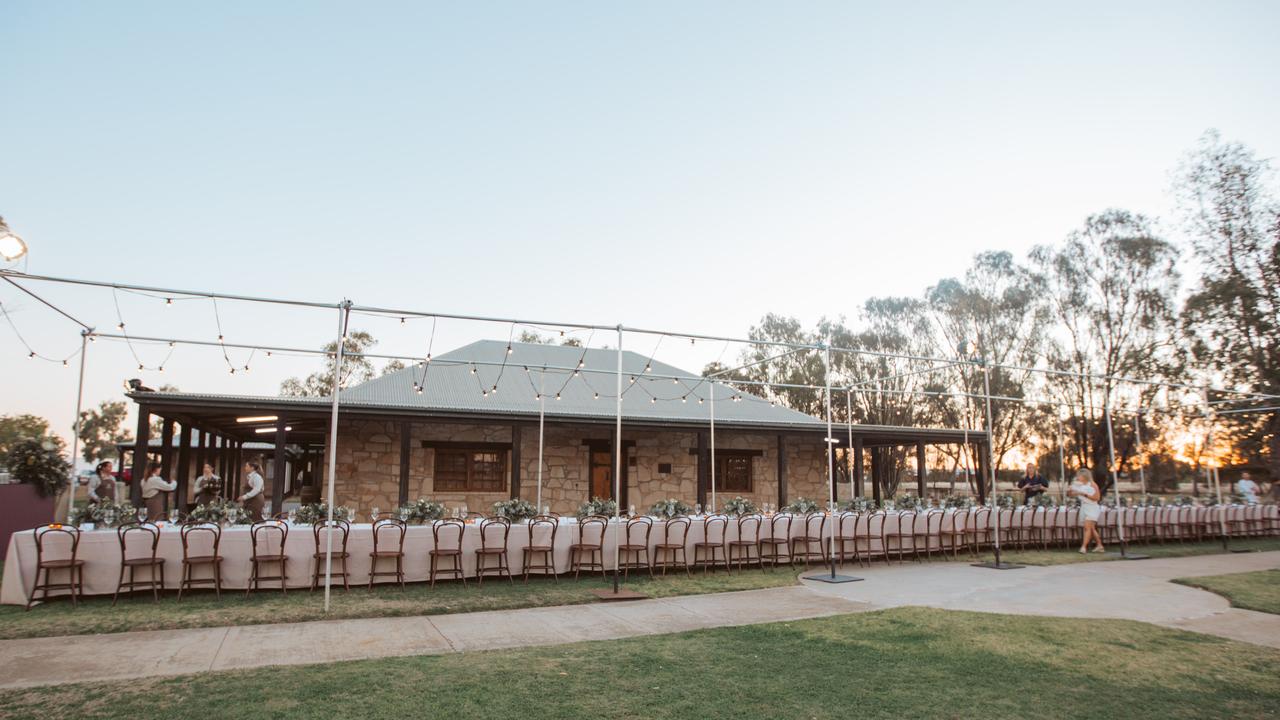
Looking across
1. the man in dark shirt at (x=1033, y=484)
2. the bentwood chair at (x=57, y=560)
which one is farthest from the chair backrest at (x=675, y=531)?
the man in dark shirt at (x=1033, y=484)

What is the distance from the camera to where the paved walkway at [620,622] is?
508cm

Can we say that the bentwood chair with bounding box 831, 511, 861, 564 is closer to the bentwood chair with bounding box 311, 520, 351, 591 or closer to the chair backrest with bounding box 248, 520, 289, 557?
the bentwood chair with bounding box 311, 520, 351, 591

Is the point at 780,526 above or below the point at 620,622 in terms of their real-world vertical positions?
above

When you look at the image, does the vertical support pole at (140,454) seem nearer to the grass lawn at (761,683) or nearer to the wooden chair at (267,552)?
the wooden chair at (267,552)

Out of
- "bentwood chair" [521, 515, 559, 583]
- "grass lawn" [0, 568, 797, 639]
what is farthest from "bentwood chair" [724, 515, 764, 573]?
"bentwood chair" [521, 515, 559, 583]

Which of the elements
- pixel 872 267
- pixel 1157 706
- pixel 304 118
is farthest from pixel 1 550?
pixel 872 267

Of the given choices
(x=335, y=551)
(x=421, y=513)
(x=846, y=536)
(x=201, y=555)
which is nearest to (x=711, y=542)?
(x=846, y=536)

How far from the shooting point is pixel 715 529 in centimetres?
1016

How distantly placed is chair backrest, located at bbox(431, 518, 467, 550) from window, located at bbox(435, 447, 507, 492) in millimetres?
7812

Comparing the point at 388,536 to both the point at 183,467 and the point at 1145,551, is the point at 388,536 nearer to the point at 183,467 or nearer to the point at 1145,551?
the point at 183,467

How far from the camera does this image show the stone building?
14.0 meters

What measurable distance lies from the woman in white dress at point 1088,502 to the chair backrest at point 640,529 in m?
8.50

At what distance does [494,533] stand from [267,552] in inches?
109

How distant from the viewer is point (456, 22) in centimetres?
1180
